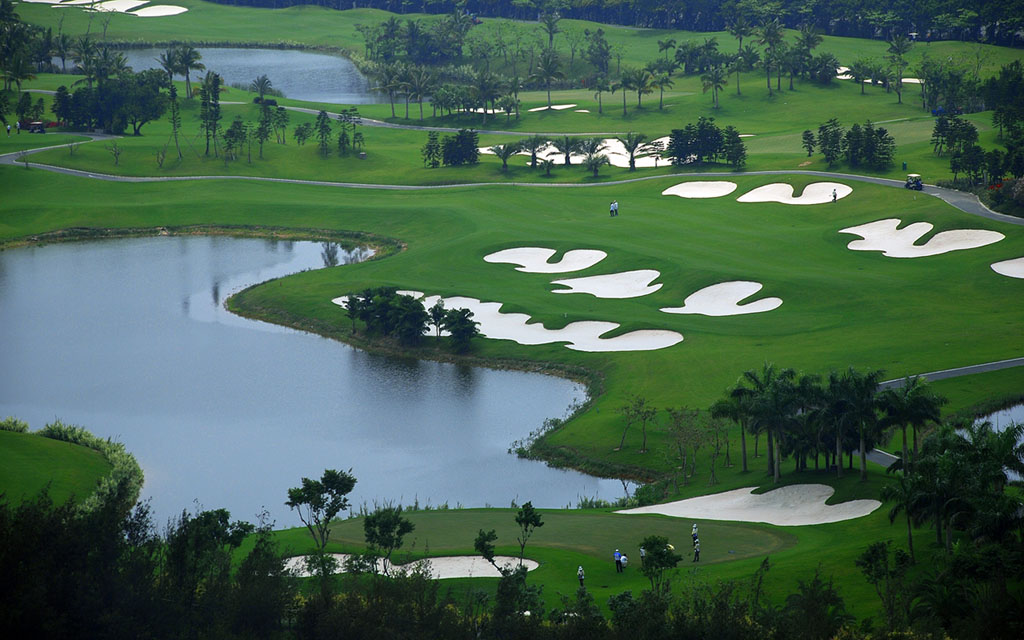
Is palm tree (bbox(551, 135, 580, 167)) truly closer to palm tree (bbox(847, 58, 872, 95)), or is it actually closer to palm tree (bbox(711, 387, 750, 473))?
palm tree (bbox(847, 58, 872, 95))

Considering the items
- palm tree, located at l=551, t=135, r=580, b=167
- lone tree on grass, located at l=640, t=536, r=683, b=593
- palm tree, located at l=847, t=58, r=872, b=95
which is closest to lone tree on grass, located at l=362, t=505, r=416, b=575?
lone tree on grass, located at l=640, t=536, r=683, b=593

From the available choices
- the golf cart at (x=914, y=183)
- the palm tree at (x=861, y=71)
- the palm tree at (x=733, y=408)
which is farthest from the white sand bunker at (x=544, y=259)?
the palm tree at (x=861, y=71)

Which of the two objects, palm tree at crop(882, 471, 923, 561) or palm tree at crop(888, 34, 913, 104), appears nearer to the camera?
palm tree at crop(882, 471, 923, 561)

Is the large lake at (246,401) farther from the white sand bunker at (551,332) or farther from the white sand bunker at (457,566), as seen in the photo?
the white sand bunker at (457,566)

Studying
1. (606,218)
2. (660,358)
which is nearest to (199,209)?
(606,218)

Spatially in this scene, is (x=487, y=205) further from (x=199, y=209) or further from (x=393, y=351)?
(x=393, y=351)

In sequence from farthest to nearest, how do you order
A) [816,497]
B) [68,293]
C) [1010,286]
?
[68,293] → [1010,286] → [816,497]
